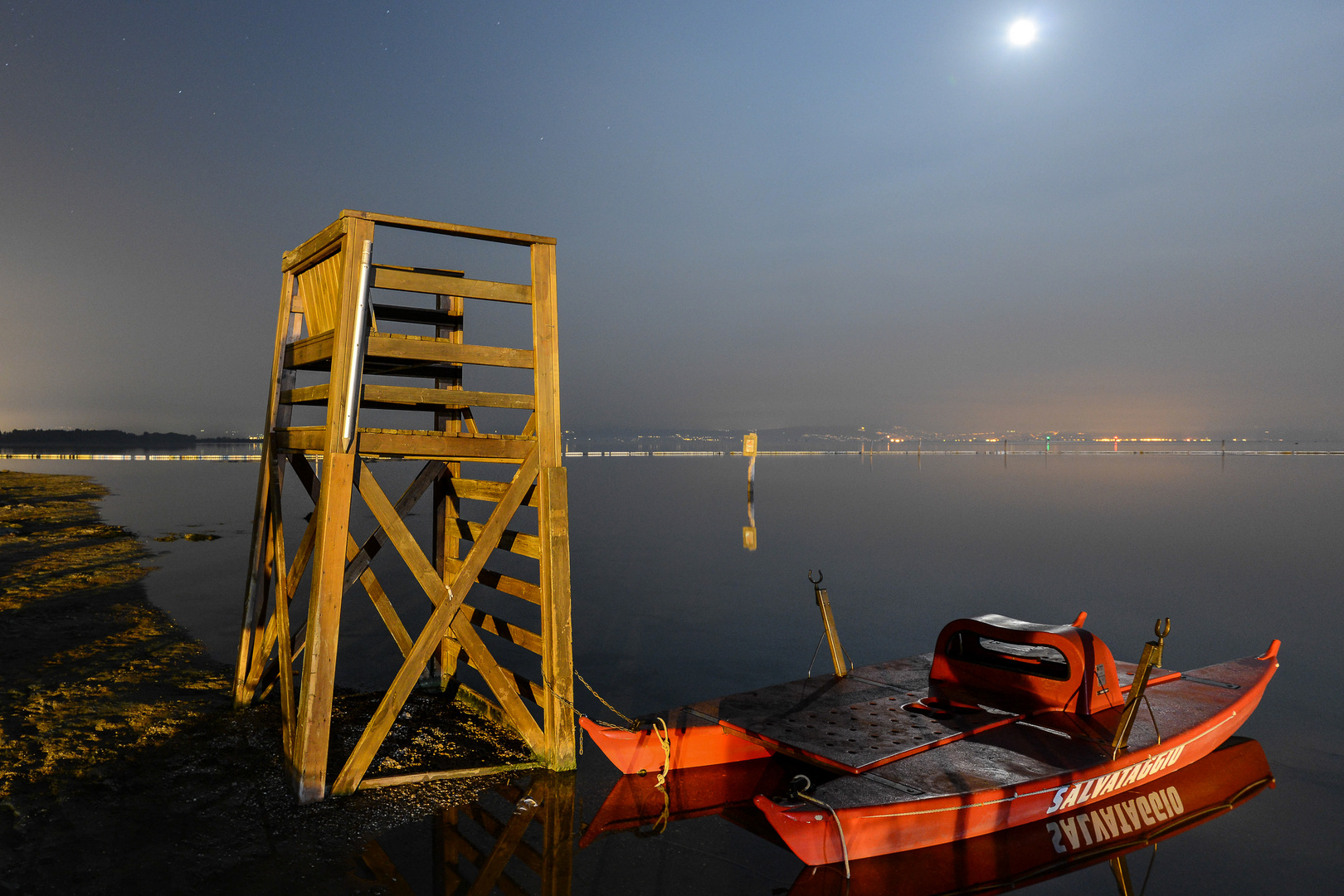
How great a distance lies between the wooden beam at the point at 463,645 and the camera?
6816mm

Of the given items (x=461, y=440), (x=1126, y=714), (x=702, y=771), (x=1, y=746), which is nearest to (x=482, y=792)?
(x=702, y=771)

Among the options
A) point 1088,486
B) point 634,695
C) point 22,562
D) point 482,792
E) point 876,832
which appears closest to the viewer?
point 876,832

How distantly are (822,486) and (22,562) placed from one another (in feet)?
202

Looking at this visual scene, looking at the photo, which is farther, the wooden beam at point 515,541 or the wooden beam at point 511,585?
the wooden beam at point 511,585

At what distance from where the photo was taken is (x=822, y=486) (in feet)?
240

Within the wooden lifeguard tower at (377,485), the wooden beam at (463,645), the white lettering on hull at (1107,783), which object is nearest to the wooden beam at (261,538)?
the wooden lifeguard tower at (377,485)

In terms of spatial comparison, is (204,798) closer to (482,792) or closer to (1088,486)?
(482,792)

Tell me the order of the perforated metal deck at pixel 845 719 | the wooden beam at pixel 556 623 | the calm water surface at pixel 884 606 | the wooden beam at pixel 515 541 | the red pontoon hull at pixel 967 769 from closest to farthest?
the red pontoon hull at pixel 967 769, the calm water surface at pixel 884 606, the perforated metal deck at pixel 845 719, the wooden beam at pixel 556 623, the wooden beam at pixel 515 541

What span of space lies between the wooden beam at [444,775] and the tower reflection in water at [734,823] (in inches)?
7.4

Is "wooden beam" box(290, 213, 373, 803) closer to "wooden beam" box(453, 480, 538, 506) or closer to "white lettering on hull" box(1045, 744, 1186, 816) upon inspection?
"wooden beam" box(453, 480, 538, 506)

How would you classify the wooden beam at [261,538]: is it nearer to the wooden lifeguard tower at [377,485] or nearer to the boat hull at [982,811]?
the wooden lifeguard tower at [377,485]

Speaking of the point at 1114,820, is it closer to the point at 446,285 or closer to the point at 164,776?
the point at 446,285

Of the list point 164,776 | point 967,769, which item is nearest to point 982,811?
point 967,769

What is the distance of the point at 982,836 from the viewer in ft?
22.4
